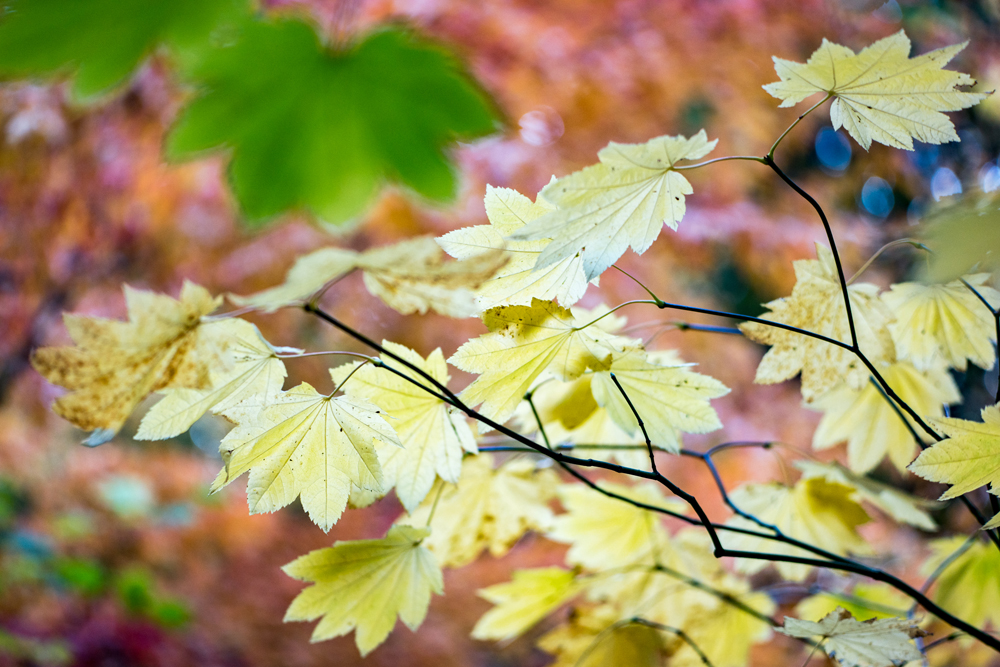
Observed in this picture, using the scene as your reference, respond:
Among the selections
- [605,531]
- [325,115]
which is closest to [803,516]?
[605,531]

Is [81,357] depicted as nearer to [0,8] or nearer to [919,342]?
[0,8]

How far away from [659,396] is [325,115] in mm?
637

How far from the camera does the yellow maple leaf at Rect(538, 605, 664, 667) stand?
0.63 metres

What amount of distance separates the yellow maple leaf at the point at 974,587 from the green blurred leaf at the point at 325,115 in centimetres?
76

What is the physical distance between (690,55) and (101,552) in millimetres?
3171

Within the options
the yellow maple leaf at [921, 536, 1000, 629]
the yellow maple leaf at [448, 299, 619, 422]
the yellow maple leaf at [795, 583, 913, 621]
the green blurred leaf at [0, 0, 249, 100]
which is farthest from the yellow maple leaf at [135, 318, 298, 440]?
the yellow maple leaf at [921, 536, 1000, 629]

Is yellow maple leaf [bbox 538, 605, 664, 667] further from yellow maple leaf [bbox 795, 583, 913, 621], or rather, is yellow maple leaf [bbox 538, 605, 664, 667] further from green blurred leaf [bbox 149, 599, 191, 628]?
green blurred leaf [bbox 149, 599, 191, 628]

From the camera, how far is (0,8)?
442 mm

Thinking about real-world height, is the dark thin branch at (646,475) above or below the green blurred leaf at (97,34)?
below

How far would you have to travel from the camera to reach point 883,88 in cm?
40

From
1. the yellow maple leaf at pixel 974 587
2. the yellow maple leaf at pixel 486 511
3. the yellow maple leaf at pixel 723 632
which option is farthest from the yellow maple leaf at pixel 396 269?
the yellow maple leaf at pixel 974 587

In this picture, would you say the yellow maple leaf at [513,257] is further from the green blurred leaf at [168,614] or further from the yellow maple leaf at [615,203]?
the green blurred leaf at [168,614]

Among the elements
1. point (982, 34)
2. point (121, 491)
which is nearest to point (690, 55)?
point (982, 34)

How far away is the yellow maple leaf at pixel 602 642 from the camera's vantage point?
2.06 feet
